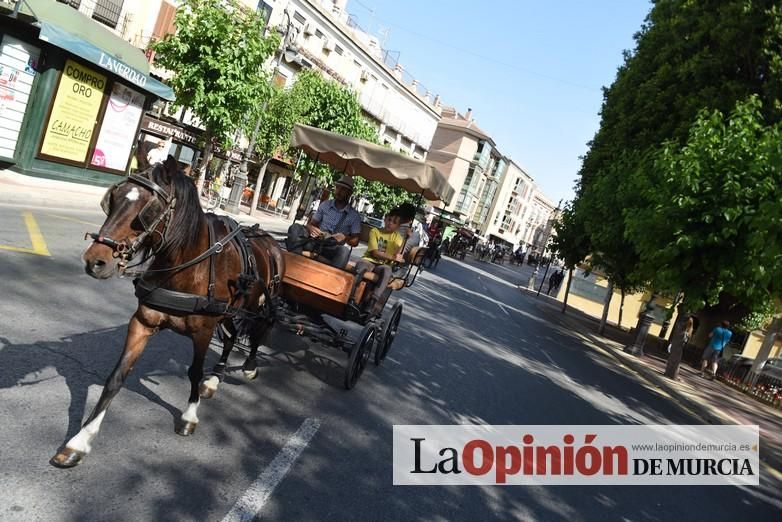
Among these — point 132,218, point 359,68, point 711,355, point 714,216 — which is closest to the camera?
point 132,218

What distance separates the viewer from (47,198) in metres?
12.9

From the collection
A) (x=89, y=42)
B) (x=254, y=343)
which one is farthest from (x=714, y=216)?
Result: (x=89, y=42)

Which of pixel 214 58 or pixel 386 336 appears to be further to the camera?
pixel 214 58

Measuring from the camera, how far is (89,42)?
14922mm

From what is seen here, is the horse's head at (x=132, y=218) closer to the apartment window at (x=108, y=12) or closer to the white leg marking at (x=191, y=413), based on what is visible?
the white leg marking at (x=191, y=413)

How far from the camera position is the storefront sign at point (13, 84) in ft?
45.7

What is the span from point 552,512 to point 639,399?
25.3 ft

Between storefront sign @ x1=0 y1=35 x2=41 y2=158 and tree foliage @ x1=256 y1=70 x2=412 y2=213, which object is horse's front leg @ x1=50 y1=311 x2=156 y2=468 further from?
tree foliage @ x1=256 y1=70 x2=412 y2=213

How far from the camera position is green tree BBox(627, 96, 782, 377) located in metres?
11.6

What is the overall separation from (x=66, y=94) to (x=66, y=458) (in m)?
15.0

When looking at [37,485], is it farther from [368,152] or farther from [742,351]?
[742,351]

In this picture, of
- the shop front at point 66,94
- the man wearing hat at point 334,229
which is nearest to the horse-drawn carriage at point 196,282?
the man wearing hat at point 334,229

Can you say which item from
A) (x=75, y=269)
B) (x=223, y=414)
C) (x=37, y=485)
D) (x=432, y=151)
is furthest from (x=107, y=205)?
(x=432, y=151)

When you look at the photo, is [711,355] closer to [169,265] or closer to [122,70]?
A: [169,265]
